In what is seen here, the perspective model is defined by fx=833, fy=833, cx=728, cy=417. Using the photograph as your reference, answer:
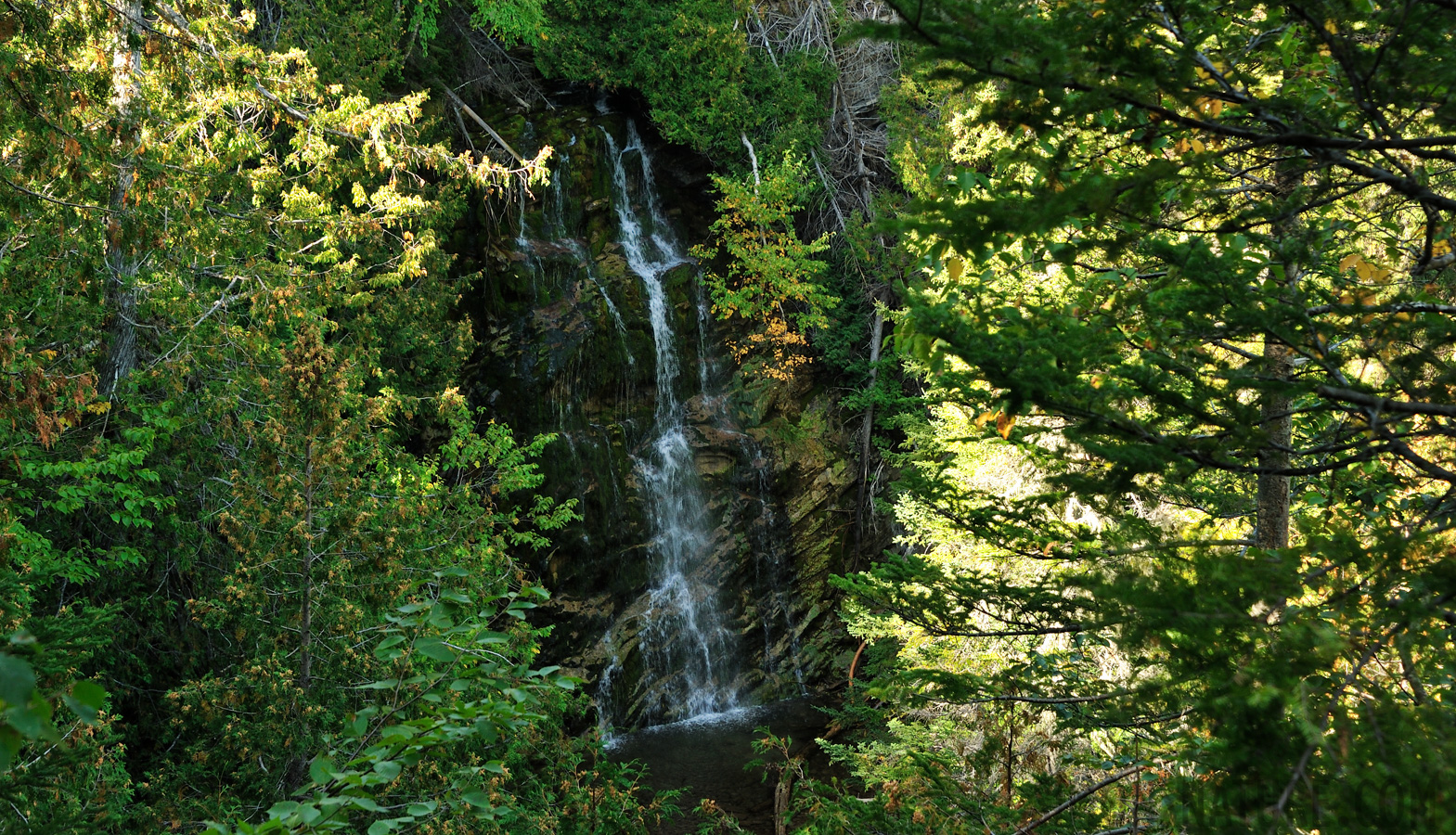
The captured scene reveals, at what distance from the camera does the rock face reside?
13.0 meters

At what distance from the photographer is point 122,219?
18.7 feet

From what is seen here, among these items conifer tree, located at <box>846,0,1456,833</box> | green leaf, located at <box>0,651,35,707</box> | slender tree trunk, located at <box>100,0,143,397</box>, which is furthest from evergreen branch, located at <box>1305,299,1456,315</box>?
slender tree trunk, located at <box>100,0,143,397</box>

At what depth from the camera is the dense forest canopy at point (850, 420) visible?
2006 millimetres

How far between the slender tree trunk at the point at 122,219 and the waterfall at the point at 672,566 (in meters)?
7.59

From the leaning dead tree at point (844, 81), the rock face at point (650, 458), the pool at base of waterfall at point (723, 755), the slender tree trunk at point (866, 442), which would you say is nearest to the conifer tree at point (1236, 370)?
the pool at base of waterfall at point (723, 755)

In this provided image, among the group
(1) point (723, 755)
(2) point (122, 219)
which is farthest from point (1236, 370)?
(1) point (723, 755)

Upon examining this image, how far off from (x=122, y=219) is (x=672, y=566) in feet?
31.1

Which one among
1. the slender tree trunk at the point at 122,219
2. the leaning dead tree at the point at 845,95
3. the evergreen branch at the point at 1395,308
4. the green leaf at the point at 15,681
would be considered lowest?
the green leaf at the point at 15,681

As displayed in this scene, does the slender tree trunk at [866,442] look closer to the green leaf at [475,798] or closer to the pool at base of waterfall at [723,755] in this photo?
the pool at base of waterfall at [723,755]

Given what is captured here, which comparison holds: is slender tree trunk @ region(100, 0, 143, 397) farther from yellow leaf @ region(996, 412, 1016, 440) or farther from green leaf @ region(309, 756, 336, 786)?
yellow leaf @ region(996, 412, 1016, 440)

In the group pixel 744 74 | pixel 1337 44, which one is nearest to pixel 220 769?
pixel 1337 44

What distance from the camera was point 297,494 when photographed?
5.50 metres

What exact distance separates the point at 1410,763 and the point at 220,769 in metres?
6.95

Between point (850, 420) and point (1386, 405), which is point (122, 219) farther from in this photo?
point (850, 420)
